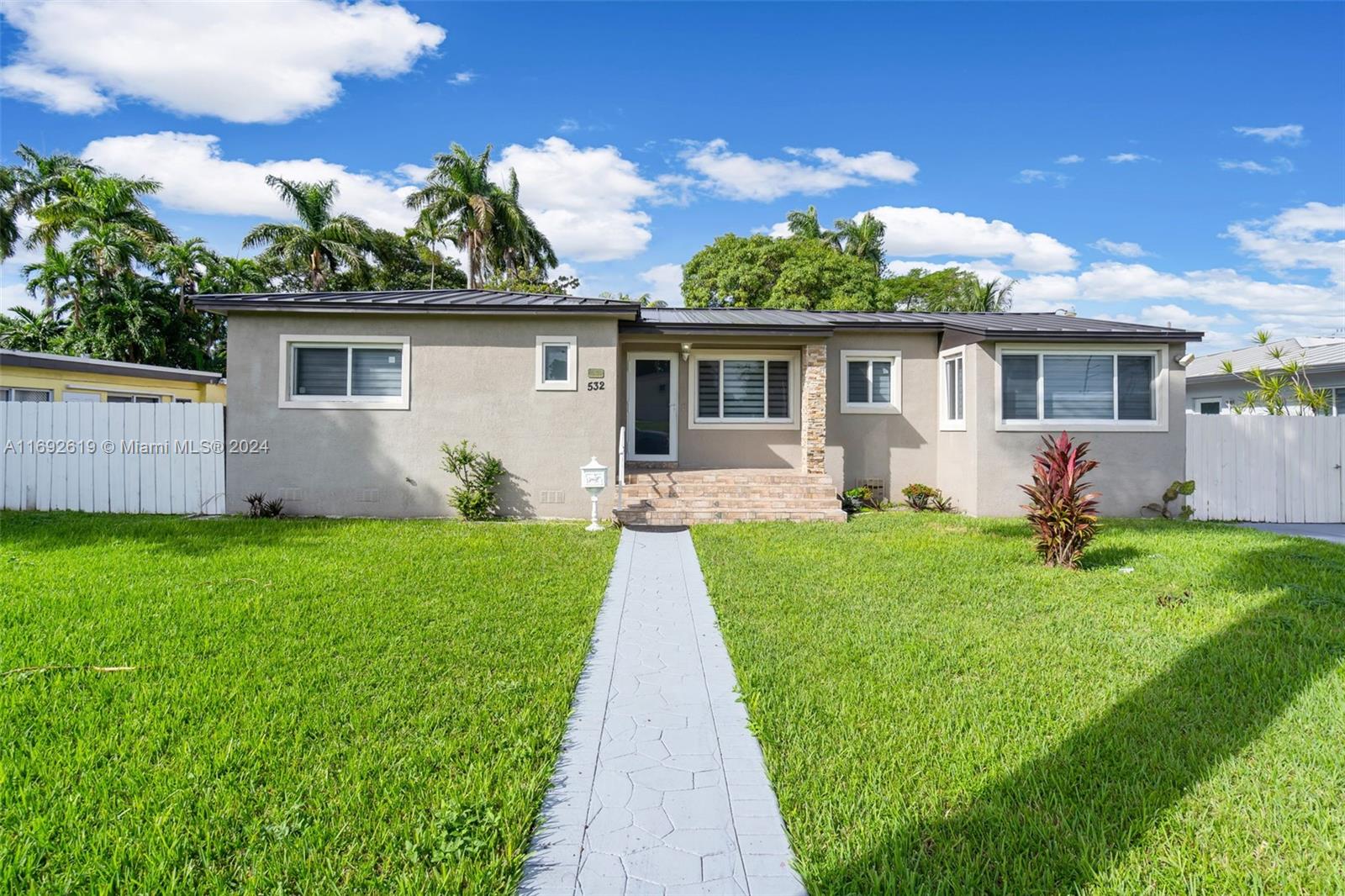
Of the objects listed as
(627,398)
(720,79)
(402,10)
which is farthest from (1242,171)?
(402,10)

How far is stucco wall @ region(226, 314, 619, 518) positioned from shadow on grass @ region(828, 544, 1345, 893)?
8.46m

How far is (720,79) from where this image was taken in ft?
48.2

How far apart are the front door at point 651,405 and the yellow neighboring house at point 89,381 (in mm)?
12774

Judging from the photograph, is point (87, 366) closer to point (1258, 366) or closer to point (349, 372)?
point (349, 372)

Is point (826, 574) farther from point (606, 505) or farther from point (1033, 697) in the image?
point (606, 505)

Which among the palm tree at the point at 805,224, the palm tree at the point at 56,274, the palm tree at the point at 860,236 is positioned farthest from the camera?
the palm tree at the point at 860,236

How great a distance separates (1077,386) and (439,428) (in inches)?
461

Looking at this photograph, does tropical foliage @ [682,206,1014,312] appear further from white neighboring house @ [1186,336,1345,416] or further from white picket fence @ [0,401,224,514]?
white picket fence @ [0,401,224,514]

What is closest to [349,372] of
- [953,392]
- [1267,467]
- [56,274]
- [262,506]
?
[262,506]

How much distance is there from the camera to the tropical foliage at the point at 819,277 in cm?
3089

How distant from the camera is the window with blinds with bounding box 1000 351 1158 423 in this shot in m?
12.0

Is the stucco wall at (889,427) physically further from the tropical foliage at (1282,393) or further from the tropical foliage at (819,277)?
the tropical foliage at (819,277)

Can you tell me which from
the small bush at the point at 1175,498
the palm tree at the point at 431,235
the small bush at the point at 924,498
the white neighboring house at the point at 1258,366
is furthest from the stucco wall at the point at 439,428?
the palm tree at the point at 431,235

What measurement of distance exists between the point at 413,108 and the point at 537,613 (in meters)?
13.2
